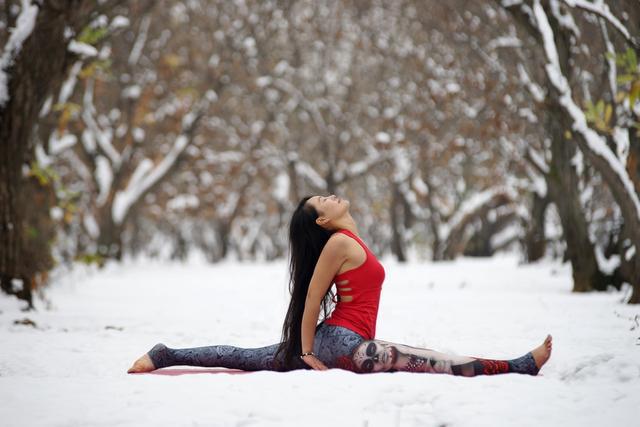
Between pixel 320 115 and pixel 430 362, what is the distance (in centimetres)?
1590

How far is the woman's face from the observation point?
405 centimetres

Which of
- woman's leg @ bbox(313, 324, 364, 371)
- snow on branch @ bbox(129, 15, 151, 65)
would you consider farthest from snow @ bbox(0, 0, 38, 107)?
snow on branch @ bbox(129, 15, 151, 65)

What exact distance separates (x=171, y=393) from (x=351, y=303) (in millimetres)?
1220

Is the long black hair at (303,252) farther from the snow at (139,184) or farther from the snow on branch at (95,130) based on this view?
the snow at (139,184)

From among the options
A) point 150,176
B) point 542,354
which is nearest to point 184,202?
point 150,176

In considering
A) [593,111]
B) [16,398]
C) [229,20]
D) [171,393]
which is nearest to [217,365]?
[171,393]

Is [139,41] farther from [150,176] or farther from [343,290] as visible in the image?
[343,290]

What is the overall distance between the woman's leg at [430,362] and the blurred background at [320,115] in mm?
3974

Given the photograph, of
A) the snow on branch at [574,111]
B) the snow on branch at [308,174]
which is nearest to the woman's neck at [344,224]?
the snow on branch at [574,111]

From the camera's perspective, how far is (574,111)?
23.4 feet

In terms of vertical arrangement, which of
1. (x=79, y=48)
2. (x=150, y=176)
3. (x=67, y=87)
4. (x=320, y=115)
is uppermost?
(x=320, y=115)

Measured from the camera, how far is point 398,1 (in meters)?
17.0

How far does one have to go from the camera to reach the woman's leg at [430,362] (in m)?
3.65

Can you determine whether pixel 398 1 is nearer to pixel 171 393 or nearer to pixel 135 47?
pixel 135 47
